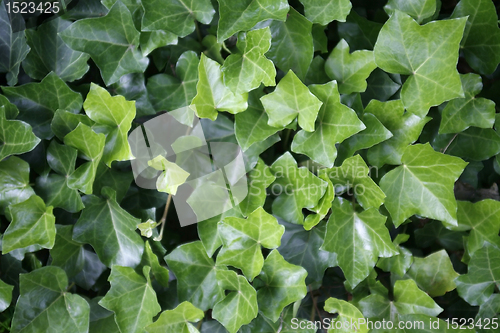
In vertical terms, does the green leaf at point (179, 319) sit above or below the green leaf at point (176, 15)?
below

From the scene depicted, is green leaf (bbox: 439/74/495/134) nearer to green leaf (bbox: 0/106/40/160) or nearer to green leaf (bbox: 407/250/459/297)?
green leaf (bbox: 407/250/459/297)

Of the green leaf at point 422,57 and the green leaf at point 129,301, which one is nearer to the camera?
the green leaf at point 422,57

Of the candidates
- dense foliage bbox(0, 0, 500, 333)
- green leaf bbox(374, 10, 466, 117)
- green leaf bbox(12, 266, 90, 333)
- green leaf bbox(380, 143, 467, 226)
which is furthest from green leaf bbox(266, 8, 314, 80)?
green leaf bbox(12, 266, 90, 333)

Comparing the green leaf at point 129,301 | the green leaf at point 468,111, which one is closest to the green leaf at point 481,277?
the green leaf at point 468,111

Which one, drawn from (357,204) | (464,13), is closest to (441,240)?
(357,204)

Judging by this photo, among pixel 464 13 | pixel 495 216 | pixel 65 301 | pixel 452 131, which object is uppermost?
pixel 464 13

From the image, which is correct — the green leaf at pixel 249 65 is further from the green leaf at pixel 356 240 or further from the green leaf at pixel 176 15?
the green leaf at pixel 356 240

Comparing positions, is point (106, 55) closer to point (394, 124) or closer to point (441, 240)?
point (394, 124)
